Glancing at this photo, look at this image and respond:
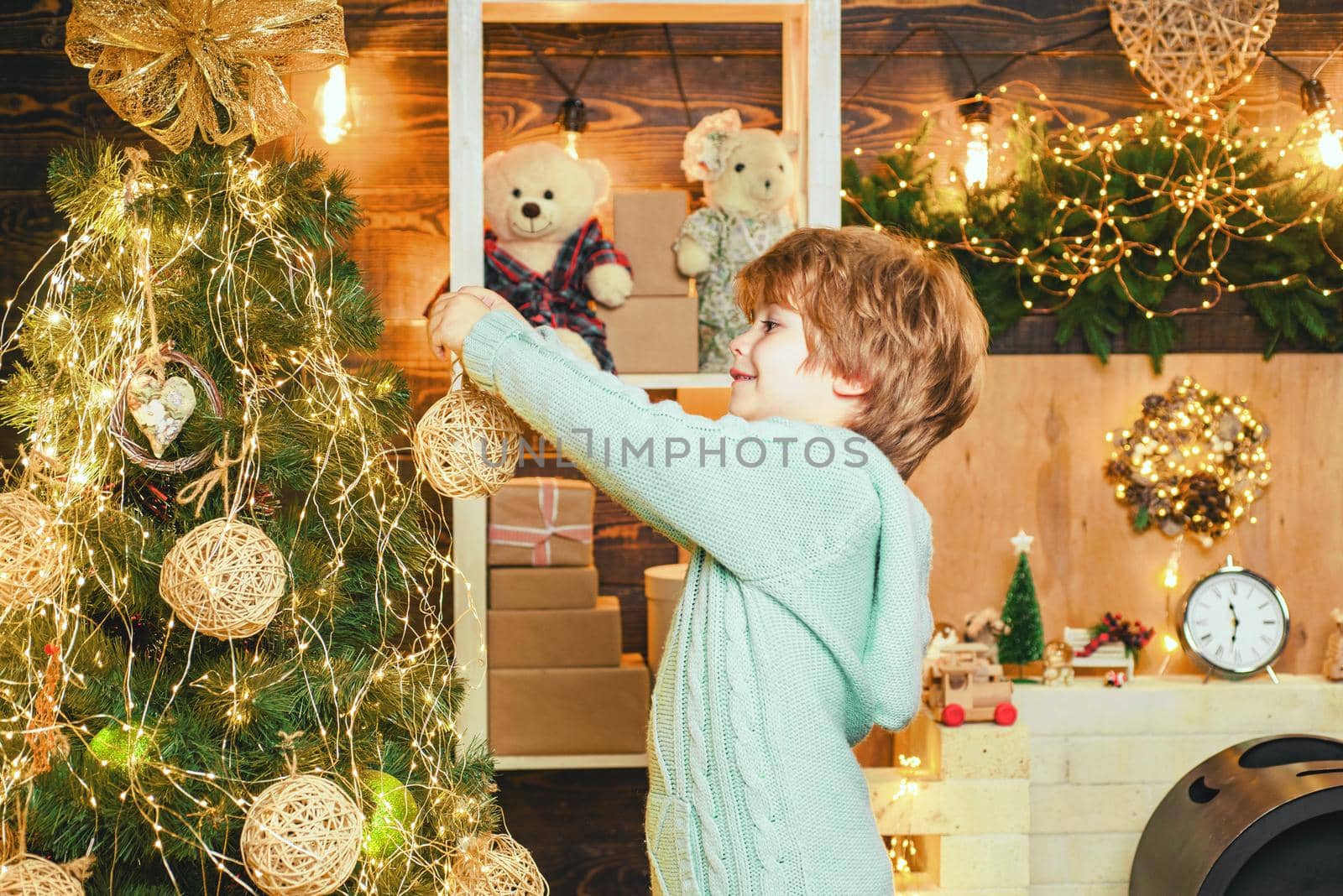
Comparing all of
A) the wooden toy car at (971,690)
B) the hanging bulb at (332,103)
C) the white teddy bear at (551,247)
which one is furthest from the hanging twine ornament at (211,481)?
the wooden toy car at (971,690)

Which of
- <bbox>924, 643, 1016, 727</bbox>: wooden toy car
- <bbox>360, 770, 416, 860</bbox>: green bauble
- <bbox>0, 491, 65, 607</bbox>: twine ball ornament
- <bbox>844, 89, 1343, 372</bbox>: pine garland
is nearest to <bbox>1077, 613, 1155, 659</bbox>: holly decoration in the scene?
<bbox>924, 643, 1016, 727</bbox>: wooden toy car

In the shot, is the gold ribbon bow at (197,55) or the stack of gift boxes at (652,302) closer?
the gold ribbon bow at (197,55)

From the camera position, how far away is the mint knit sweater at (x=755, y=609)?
113cm

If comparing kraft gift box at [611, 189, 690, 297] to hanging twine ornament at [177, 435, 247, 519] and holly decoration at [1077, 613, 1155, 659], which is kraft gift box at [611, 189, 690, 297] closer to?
hanging twine ornament at [177, 435, 247, 519]

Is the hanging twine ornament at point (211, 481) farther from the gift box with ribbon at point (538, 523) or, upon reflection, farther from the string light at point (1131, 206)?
the string light at point (1131, 206)

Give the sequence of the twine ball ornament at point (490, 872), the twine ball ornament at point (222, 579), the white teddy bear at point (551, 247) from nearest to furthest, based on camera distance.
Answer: the twine ball ornament at point (222, 579), the twine ball ornament at point (490, 872), the white teddy bear at point (551, 247)

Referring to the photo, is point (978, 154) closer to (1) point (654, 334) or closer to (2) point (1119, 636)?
(1) point (654, 334)

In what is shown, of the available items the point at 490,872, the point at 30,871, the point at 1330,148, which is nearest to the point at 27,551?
the point at 30,871

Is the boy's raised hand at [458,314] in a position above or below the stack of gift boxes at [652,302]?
below

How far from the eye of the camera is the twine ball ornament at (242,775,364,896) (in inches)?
43.2

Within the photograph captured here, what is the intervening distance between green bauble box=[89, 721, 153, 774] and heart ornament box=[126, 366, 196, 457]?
0.28 m

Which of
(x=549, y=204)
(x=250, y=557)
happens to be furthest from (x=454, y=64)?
(x=250, y=557)

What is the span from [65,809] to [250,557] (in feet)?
1.13

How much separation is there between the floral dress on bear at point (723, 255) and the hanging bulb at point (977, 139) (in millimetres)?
480
